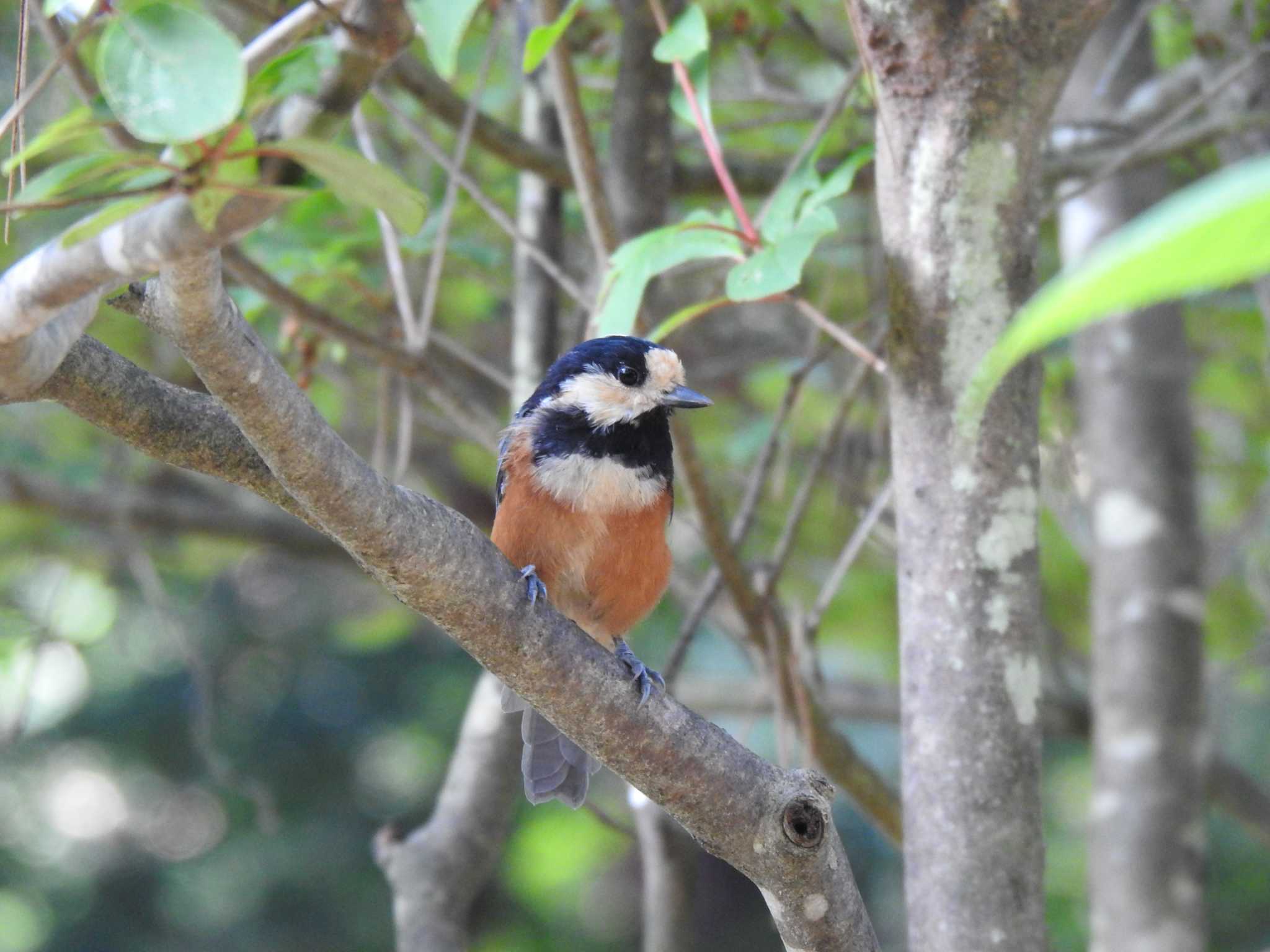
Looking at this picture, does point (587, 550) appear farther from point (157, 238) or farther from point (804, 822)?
point (157, 238)

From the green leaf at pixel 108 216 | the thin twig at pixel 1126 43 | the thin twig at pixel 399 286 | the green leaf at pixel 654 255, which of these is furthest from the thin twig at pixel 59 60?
the thin twig at pixel 1126 43

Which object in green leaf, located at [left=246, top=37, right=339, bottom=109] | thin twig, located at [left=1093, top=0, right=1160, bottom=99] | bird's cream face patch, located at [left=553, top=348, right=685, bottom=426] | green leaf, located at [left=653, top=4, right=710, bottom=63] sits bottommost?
green leaf, located at [left=246, top=37, right=339, bottom=109]

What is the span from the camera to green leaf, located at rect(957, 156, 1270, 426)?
0.53m

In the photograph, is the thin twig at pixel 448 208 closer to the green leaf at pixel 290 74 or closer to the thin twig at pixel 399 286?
the thin twig at pixel 399 286

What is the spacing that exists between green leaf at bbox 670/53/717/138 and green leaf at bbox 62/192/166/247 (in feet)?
5.32

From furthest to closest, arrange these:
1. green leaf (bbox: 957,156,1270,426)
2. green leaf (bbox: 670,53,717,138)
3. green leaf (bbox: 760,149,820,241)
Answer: green leaf (bbox: 670,53,717,138), green leaf (bbox: 760,149,820,241), green leaf (bbox: 957,156,1270,426)

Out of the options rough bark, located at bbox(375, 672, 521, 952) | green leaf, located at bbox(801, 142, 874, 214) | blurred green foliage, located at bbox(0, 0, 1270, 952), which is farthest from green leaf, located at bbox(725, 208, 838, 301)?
rough bark, located at bbox(375, 672, 521, 952)

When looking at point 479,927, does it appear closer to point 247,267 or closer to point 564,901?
point 564,901

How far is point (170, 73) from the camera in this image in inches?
43.1

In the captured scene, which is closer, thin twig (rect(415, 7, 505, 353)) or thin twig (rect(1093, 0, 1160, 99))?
thin twig (rect(415, 7, 505, 353))

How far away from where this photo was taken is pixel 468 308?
5.06 m

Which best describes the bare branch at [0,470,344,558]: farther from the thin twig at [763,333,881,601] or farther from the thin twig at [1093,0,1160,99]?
the thin twig at [1093,0,1160,99]

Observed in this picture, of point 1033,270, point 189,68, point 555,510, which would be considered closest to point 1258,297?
point 1033,270

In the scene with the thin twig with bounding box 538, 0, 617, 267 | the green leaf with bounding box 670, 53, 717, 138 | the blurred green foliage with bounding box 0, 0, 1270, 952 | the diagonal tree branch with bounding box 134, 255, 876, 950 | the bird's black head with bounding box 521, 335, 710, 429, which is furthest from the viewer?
the blurred green foliage with bounding box 0, 0, 1270, 952
